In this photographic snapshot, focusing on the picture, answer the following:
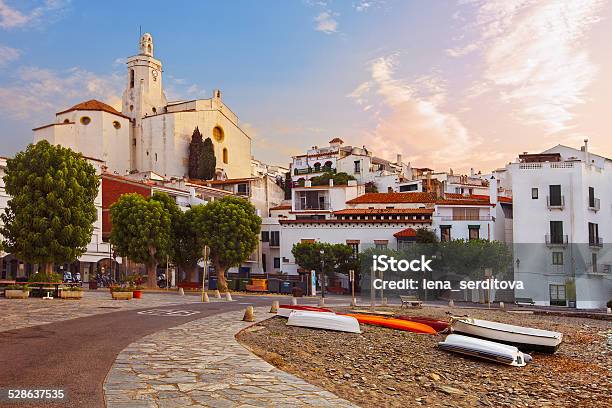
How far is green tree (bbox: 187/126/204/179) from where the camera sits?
10219 cm

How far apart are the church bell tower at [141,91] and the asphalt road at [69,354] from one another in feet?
312

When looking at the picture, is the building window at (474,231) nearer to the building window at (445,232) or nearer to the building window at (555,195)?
the building window at (445,232)

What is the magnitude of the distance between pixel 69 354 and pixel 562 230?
52691 mm

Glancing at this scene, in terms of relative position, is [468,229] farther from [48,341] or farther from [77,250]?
[48,341]

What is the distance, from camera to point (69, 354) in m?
12.1

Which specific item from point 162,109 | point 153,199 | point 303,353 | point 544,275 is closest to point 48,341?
point 303,353

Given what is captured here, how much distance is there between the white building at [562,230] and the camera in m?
53.9

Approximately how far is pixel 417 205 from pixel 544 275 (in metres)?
18.4

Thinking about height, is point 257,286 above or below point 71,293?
below

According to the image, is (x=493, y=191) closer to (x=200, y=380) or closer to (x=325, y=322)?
(x=325, y=322)

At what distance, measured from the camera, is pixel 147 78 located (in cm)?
11612

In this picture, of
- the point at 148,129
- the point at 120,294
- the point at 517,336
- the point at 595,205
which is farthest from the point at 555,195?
the point at 148,129

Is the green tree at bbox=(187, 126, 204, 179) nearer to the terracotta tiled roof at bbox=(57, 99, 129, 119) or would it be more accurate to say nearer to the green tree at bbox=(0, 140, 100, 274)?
the terracotta tiled roof at bbox=(57, 99, 129, 119)

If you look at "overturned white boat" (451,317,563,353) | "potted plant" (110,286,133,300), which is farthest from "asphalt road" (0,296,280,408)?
"potted plant" (110,286,133,300)
